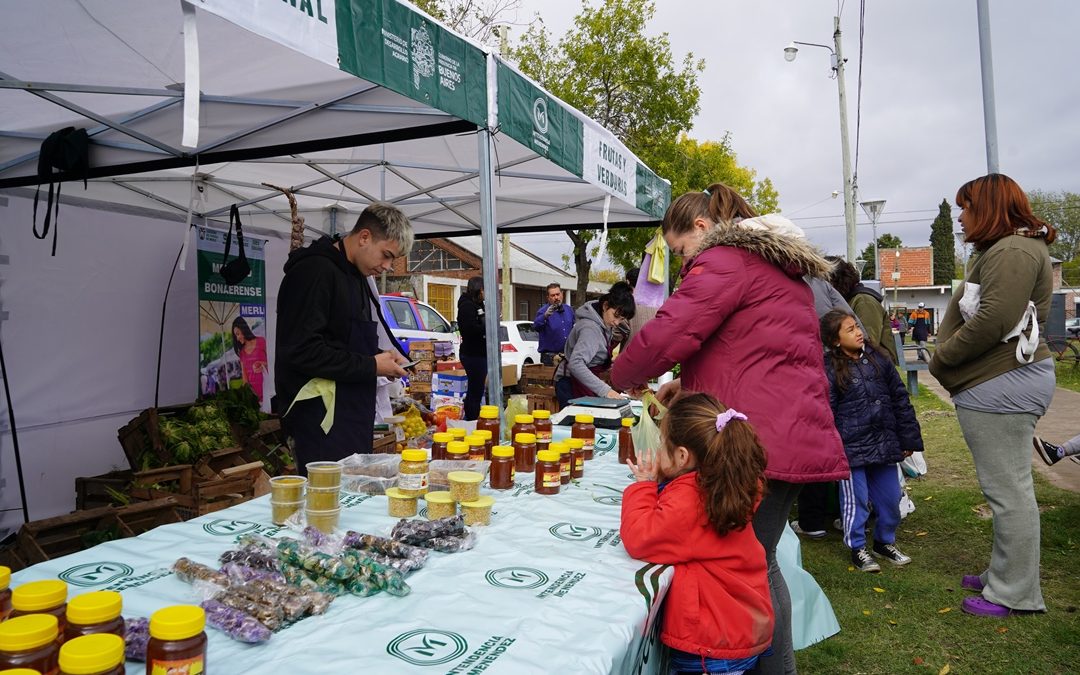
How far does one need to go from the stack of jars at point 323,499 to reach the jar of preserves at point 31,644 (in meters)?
0.98

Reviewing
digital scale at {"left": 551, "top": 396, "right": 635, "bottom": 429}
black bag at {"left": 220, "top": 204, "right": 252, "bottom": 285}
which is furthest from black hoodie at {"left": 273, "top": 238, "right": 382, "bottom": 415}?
black bag at {"left": 220, "top": 204, "right": 252, "bottom": 285}

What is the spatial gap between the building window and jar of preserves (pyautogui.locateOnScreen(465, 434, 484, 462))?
88.4 feet

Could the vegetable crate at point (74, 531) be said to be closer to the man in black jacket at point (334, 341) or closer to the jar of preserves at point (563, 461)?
the man in black jacket at point (334, 341)

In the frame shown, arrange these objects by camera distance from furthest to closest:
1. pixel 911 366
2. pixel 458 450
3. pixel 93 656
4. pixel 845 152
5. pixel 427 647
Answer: pixel 845 152
pixel 911 366
pixel 458 450
pixel 427 647
pixel 93 656

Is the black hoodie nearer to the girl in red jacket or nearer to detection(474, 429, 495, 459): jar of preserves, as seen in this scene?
detection(474, 429, 495, 459): jar of preserves

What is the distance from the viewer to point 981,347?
10.8ft

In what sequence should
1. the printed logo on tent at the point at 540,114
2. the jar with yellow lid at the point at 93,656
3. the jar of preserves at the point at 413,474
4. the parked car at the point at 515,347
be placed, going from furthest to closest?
the parked car at the point at 515,347 → the printed logo on tent at the point at 540,114 → the jar of preserves at the point at 413,474 → the jar with yellow lid at the point at 93,656

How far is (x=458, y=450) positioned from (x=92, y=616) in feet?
4.91

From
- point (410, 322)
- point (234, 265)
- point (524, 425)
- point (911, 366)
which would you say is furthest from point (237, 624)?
point (911, 366)

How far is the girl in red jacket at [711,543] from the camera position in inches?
67.9

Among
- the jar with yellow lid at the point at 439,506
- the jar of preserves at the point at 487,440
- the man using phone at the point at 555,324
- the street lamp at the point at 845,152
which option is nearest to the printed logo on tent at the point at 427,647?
the jar with yellow lid at the point at 439,506

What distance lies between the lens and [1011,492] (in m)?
3.30

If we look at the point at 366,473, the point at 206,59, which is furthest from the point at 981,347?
the point at 206,59

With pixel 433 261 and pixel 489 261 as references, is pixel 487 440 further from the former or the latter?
pixel 433 261
